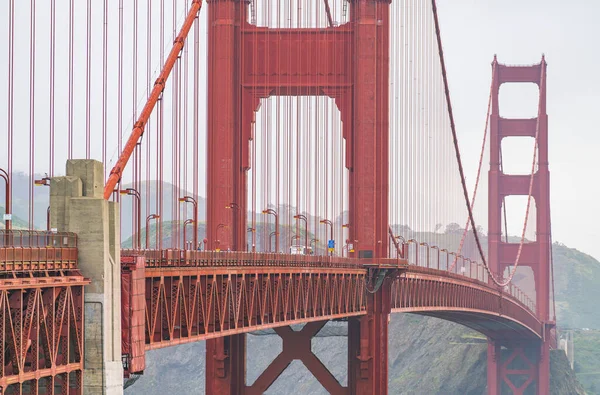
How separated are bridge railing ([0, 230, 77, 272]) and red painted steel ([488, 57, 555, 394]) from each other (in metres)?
85.5

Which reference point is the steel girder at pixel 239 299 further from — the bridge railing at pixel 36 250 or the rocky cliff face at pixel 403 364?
the rocky cliff face at pixel 403 364

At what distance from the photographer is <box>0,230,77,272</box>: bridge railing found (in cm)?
2383

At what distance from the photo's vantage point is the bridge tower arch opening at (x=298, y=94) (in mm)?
52312

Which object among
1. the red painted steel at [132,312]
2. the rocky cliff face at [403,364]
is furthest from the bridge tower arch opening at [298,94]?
the rocky cliff face at [403,364]

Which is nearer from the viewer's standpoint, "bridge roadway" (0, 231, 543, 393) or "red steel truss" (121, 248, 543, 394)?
"bridge roadway" (0, 231, 543, 393)

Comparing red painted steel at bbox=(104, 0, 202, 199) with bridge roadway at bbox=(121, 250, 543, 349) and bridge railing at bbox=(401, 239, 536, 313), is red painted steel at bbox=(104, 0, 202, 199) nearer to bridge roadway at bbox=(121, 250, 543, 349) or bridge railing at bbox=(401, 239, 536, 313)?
bridge roadway at bbox=(121, 250, 543, 349)

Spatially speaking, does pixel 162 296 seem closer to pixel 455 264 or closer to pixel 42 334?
pixel 42 334

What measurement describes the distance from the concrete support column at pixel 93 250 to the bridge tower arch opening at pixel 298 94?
80.7ft

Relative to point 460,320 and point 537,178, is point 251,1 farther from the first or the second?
point 537,178

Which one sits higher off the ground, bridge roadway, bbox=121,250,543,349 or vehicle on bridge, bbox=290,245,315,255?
vehicle on bridge, bbox=290,245,315,255

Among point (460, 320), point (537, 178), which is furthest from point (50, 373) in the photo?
point (537, 178)

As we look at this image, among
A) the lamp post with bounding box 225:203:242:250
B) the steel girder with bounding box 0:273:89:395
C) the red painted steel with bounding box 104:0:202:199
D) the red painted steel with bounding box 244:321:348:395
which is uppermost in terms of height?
the red painted steel with bounding box 104:0:202:199

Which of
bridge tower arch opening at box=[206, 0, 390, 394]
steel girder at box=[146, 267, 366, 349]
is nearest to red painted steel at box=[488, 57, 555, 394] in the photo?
bridge tower arch opening at box=[206, 0, 390, 394]

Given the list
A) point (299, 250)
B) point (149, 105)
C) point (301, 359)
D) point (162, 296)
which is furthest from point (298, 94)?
point (162, 296)
